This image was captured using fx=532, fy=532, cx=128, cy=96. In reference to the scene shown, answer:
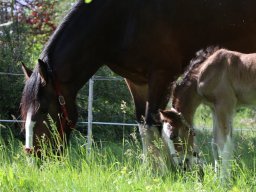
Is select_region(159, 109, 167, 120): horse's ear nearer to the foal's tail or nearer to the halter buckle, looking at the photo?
the foal's tail

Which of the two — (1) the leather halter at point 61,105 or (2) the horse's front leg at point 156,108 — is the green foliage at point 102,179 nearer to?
(2) the horse's front leg at point 156,108

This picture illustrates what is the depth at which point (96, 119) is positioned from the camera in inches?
365

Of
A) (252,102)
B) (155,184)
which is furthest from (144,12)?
(155,184)

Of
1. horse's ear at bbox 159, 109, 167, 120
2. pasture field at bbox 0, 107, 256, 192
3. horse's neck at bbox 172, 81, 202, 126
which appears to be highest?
horse's neck at bbox 172, 81, 202, 126

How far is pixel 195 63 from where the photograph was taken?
5.60 m

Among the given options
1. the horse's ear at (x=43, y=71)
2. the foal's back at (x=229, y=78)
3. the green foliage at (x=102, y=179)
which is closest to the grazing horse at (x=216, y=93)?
the foal's back at (x=229, y=78)

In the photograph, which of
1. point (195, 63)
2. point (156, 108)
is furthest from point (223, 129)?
point (195, 63)

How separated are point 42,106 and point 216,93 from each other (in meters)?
1.75

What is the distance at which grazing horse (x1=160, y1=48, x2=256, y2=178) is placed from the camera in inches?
204

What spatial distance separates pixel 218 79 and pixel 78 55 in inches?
57.4

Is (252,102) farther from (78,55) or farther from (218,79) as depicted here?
(78,55)

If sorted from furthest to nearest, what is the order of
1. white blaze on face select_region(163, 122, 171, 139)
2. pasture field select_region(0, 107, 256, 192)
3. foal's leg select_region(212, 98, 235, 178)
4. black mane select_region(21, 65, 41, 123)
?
1. black mane select_region(21, 65, 41, 123)
2. white blaze on face select_region(163, 122, 171, 139)
3. foal's leg select_region(212, 98, 235, 178)
4. pasture field select_region(0, 107, 256, 192)

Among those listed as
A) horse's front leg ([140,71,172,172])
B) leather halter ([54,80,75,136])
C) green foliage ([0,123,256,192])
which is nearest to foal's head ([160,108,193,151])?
horse's front leg ([140,71,172,172])

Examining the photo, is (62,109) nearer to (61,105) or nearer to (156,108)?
(61,105)
